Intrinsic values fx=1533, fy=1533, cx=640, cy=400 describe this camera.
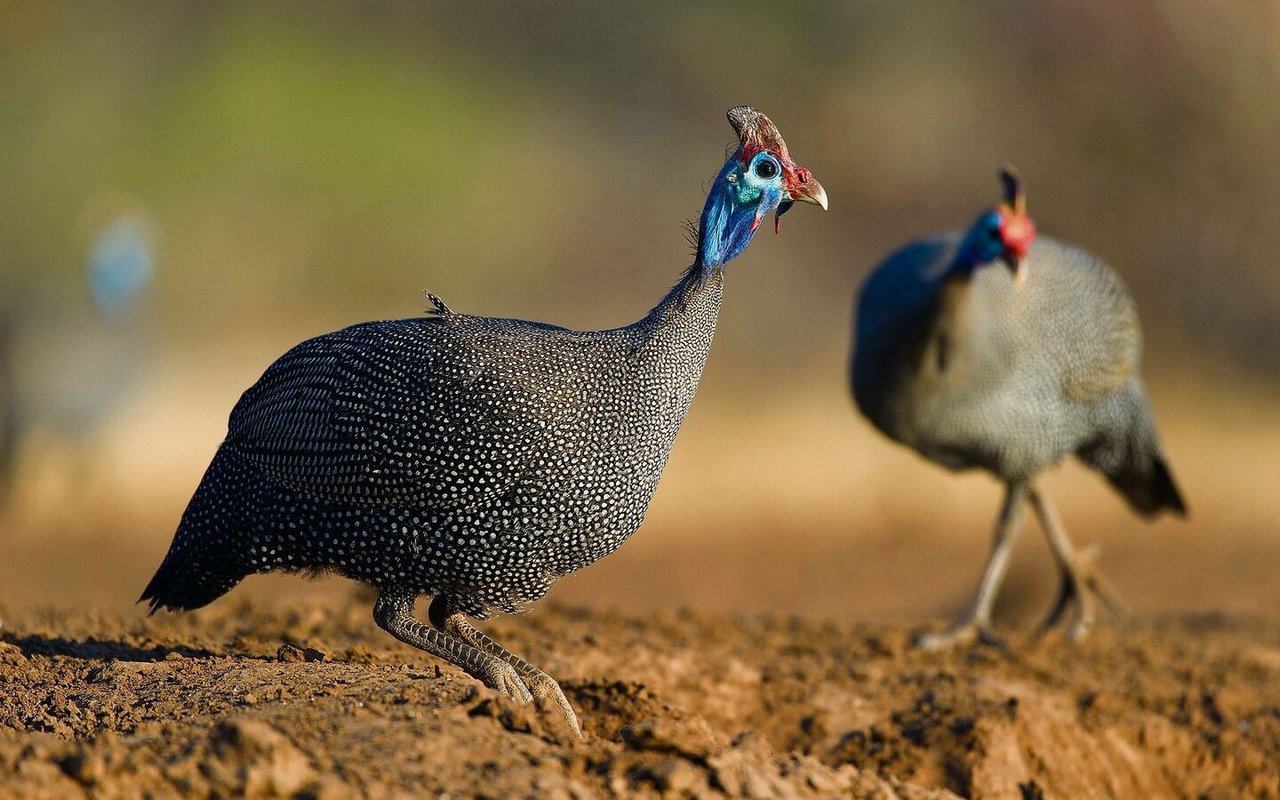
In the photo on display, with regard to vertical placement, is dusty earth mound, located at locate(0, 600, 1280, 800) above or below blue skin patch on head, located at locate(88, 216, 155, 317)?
below

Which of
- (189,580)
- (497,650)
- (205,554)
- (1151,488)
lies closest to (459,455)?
(497,650)

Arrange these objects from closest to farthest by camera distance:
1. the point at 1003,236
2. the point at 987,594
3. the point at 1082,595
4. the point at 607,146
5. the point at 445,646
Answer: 1. the point at 445,646
2. the point at 1003,236
3. the point at 987,594
4. the point at 1082,595
5. the point at 607,146

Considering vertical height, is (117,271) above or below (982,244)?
below

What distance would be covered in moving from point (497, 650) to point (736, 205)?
4.83ft

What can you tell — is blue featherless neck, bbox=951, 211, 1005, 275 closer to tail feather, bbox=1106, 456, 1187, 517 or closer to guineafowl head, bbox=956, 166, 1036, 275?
guineafowl head, bbox=956, 166, 1036, 275

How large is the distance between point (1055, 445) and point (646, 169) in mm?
7675

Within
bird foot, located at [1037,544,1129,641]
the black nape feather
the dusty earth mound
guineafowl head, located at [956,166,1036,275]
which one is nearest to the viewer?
the dusty earth mound

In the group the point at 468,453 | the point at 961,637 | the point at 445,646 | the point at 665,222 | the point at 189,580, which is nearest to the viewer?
the point at 468,453

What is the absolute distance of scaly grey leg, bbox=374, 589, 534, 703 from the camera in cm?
419

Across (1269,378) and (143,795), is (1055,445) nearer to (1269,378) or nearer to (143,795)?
(143,795)

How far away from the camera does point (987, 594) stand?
7.44 meters

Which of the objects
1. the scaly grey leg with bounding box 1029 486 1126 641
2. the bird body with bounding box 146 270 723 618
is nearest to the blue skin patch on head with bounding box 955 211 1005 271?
the scaly grey leg with bounding box 1029 486 1126 641

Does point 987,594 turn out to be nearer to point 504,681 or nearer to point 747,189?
point 747,189

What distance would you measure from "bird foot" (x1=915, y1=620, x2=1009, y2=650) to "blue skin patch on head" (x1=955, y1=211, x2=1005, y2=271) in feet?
5.53
